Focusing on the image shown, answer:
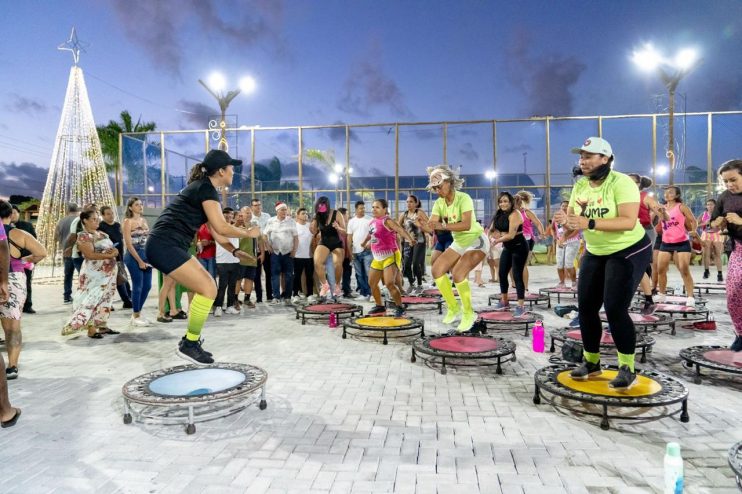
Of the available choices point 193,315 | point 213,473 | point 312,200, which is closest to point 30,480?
Result: point 213,473

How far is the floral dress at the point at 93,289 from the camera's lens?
6.65m

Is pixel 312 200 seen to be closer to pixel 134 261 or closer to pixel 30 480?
pixel 134 261

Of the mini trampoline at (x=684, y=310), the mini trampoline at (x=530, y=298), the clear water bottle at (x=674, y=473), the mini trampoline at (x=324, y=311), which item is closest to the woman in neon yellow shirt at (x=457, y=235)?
the mini trampoline at (x=324, y=311)

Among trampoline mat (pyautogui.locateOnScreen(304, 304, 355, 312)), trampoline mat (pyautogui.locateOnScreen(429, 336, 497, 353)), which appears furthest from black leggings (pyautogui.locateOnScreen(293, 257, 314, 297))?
trampoline mat (pyautogui.locateOnScreen(429, 336, 497, 353))

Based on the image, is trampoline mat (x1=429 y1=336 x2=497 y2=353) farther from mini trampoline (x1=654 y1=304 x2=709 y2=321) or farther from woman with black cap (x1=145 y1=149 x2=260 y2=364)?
mini trampoline (x1=654 y1=304 x2=709 y2=321)

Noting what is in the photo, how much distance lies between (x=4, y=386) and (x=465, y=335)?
4451mm

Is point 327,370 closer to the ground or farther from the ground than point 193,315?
closer to the ground

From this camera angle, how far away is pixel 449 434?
341 cm

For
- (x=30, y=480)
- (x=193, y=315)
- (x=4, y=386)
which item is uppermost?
(x=193, y=315)

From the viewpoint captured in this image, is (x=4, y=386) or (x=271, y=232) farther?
(x=271, y=232)

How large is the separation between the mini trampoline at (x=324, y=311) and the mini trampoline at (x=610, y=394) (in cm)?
420

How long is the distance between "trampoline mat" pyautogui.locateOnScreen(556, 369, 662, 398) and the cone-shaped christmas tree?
552 inches

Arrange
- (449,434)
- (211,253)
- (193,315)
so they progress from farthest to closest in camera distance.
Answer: (211,253), (193,315), (449,434)

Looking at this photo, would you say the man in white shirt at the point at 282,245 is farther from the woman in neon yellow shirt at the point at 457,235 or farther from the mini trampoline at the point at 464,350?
the mini trampoline at the point at 464,350
